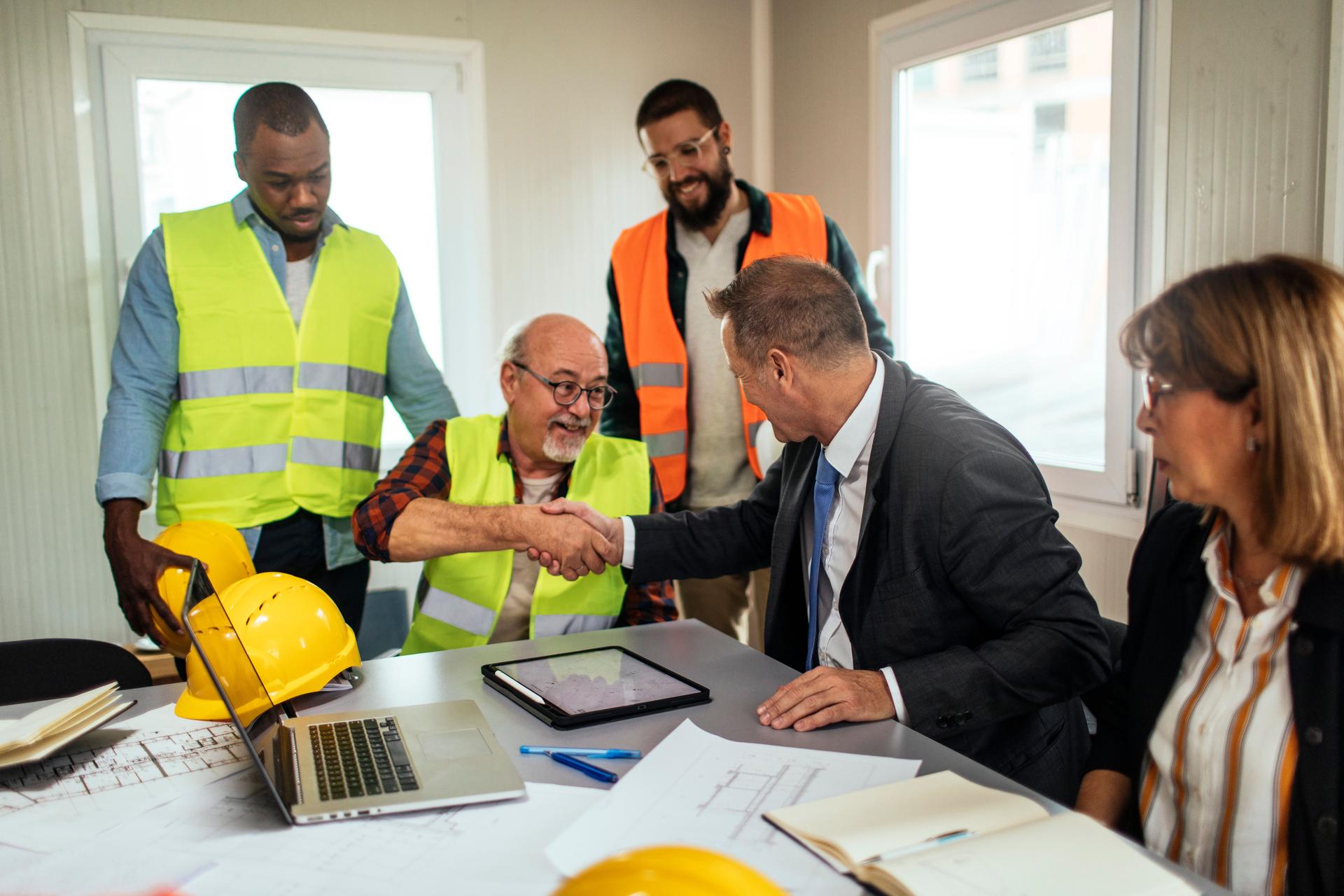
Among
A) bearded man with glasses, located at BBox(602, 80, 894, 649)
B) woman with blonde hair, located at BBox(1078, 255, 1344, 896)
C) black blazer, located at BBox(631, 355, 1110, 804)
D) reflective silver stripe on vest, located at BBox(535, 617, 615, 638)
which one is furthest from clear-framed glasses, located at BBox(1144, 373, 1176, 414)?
bearded man with glasses, located at BBox(602, 80, 894, 649)

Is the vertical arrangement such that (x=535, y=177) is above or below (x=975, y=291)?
above

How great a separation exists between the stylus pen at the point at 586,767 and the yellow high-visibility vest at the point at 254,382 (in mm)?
1415

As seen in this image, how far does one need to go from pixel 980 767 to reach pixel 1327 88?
185 cm

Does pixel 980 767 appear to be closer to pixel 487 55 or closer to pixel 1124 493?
pixel 1124 493

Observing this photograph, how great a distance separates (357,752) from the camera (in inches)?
54.9

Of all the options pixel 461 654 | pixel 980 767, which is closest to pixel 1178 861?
pixel 980 767

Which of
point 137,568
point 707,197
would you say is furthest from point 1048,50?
point 137,568

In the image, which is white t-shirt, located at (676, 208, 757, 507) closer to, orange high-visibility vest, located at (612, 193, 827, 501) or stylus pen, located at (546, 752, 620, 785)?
orange high-visibility vest, located at (612, 193, 827, 501)

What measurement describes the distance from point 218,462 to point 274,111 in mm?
813

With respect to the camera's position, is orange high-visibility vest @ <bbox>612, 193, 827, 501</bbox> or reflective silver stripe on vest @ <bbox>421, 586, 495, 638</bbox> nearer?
reflective silver stripe on vest @ <bbox>421, 586, 495, 638</bbox>

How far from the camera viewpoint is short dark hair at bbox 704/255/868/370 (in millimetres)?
1826

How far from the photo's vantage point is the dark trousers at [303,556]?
2.54m

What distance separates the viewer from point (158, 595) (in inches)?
81.1

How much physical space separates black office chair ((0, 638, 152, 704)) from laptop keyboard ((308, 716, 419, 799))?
831 mm
